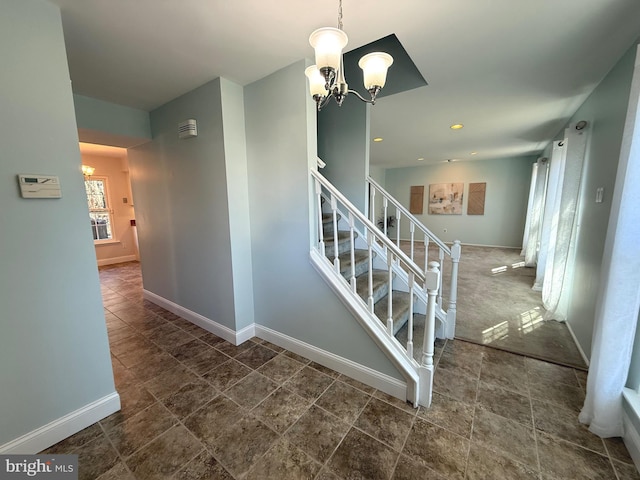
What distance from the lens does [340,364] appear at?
2055mm

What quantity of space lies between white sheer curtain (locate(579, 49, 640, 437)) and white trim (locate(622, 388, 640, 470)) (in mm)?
29

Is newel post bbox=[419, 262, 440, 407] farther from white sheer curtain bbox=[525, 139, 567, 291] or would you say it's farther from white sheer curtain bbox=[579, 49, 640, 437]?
white sheer curtain bbox=[525, 139, 567, 291]

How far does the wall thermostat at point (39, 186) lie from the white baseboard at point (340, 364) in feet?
6.23

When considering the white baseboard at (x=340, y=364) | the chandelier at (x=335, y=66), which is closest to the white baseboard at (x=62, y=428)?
the white baseboard at (x=340, y=364)

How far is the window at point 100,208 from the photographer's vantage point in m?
5.72

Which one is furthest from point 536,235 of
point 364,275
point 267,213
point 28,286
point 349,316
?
point 28,286

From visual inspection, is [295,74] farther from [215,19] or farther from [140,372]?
[140,372]

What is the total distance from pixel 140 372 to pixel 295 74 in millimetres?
2790

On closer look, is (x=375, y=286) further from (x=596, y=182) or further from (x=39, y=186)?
(x=39, y=186)

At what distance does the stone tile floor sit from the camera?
132 cm

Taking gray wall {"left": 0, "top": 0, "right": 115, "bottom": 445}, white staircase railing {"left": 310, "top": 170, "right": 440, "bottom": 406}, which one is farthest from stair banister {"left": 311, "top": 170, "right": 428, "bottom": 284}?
gray wall {"left": 0, "top": 0, "right": 115, "bottom": 445}

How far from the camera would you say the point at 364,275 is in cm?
263

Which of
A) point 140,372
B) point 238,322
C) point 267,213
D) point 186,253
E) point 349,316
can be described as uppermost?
point 267,213

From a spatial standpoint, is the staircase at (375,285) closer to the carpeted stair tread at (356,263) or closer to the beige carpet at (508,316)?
the carpeted stair tread at (356,263)
